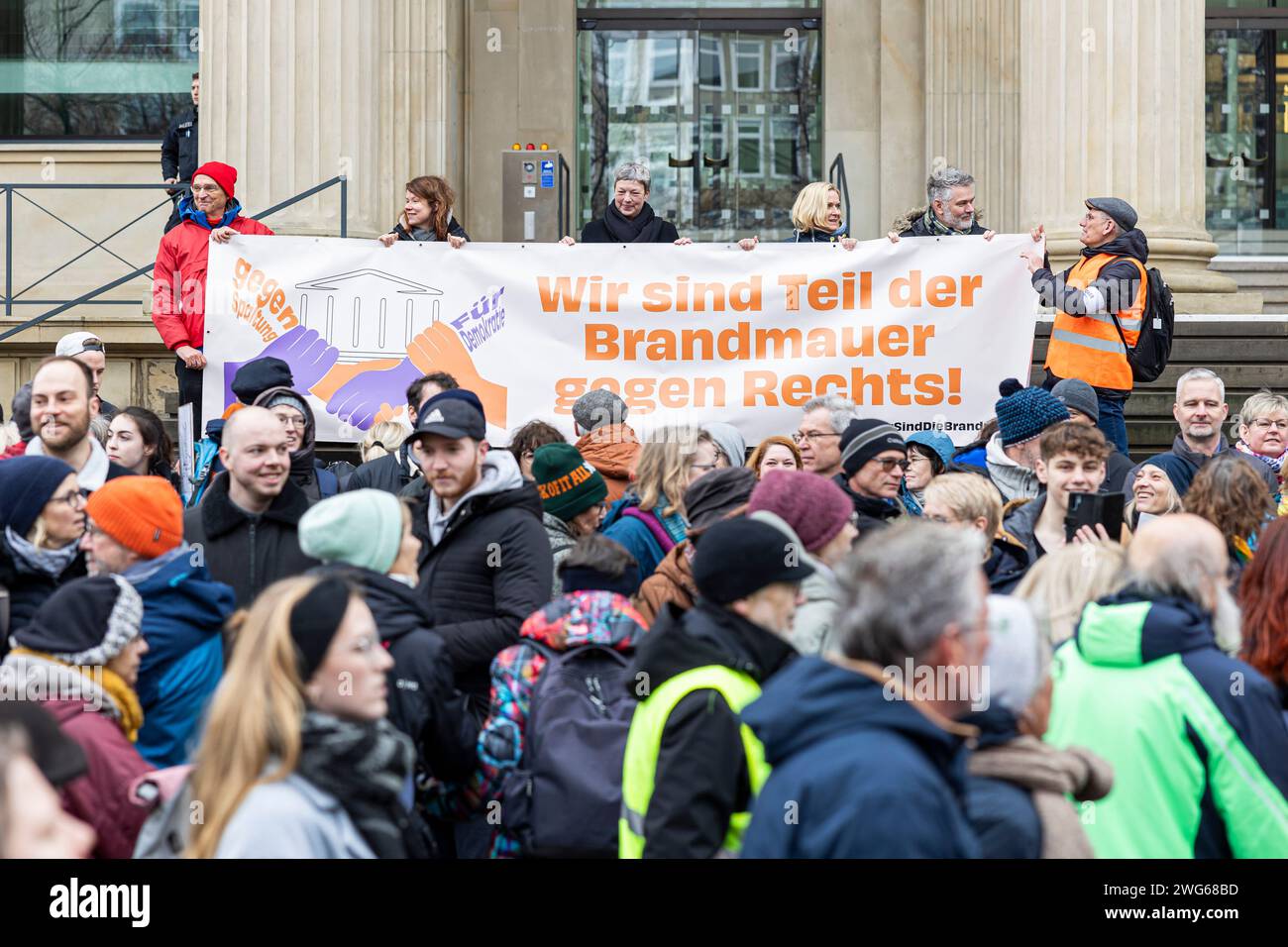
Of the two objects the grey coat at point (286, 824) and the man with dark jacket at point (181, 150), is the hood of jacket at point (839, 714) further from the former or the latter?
the man with dark jacket at point (181, 150)

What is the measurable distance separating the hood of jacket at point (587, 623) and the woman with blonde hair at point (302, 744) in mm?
1420

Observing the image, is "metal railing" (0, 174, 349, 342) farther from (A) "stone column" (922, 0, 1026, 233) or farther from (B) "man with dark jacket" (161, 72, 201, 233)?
(A) "stone column" (922, 0, 1026, 233)

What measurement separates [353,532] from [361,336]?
5.50 meters

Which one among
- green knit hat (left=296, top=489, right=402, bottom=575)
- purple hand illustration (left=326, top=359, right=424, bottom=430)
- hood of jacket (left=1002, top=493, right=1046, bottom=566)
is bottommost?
hood of jacket (left=1002, top=493, right=1046, bottom=566)

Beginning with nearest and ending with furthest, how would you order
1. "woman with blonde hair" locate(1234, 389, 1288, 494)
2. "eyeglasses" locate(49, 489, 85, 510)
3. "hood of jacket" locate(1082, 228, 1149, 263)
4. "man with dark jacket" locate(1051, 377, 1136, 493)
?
"eyeglasses" locate(49, 489, 85, 510)
"man with dark jacket" locate(1051, 377, 1136, 493)
"woman with blonde hair" locate(1234, 389, 1288, 494)
"hood of jacket" locate(1082, 228, 1149, 263)

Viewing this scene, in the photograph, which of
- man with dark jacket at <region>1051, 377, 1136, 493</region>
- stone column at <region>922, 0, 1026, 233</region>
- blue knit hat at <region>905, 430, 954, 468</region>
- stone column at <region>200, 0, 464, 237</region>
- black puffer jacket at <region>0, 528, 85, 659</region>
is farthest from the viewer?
stone column at <region>922, 0, 1026, 233</region>

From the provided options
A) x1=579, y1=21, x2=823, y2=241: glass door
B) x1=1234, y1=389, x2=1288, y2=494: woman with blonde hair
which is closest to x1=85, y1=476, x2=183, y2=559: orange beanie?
x1=1234, y1=389, x2=1288, y2=494: woman with blonde hair

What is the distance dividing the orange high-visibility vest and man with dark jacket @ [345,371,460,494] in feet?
10.9

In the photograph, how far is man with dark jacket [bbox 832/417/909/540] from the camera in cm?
650

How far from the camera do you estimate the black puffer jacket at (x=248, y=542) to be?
5672 mm

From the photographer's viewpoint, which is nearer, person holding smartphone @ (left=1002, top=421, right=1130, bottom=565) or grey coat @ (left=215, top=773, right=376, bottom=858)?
grey coat @ (left=215, top=773, right=376, bottom=858)

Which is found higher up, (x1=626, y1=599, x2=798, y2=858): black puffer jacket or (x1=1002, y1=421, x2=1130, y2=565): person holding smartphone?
(x1=1002, y1=421, x2=1130, y2=565): person holding smartphone

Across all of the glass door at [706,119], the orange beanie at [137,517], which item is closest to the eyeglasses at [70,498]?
the orange beanie at [137,517]
